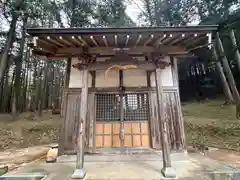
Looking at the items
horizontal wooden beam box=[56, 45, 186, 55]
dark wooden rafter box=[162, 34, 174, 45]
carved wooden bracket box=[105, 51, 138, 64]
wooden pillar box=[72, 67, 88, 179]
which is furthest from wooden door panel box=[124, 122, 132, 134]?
dark wooden rafter box=[162, 34, 174, 45]

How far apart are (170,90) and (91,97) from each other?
6.77 feet

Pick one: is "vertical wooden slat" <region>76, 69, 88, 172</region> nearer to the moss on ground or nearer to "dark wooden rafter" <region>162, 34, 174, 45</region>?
"dark wooden rafter" <region>162, 34, 174, 45</region>

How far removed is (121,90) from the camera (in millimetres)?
4324

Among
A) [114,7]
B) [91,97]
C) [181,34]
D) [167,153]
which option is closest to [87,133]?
[91,97]

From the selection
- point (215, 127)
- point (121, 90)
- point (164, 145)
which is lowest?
point (215, 127)

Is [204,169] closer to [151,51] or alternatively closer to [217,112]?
[151,51]

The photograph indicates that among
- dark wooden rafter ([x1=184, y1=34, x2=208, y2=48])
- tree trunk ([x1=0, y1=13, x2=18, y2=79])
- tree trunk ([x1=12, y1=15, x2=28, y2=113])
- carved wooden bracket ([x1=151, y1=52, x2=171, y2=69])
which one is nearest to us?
dark wooden rafter ([x1=184, y1=34, x2=208, y2=48])

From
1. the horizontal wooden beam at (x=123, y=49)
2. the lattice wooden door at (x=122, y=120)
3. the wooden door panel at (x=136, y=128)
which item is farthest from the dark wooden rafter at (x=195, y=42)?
the wooden door panel at (x=136, y=128)

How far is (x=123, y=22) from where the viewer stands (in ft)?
35.9

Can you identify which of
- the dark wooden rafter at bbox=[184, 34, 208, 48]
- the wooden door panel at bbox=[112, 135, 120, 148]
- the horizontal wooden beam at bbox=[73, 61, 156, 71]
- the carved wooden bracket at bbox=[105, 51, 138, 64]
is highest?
the dark wooden rafter at bbox=[184, 34, 208, 48]

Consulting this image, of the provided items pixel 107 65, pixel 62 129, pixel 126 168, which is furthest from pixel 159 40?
pixel 62 129

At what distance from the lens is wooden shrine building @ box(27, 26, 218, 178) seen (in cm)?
360

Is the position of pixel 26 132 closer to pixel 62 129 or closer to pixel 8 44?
pixel 8 44

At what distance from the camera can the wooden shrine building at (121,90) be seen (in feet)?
11.8
